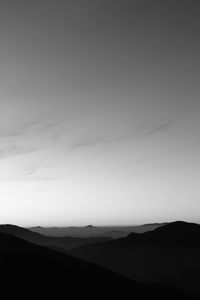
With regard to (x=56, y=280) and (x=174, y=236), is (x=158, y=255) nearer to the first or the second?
(x=174, y=236)

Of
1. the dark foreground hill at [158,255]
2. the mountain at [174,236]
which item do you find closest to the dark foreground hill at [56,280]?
the dark foreground hill at [158,255]

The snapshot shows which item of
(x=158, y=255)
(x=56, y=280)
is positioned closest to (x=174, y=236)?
(x=158, y=255)

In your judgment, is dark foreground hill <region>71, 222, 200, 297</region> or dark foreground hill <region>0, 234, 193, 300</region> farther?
dark foreground hill <region>71, 222, 200, 297</region>

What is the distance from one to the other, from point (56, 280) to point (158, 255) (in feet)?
226

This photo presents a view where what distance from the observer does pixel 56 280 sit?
1305 inches

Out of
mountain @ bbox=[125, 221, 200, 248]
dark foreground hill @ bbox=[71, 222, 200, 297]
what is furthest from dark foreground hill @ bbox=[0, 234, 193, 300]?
mountain @ bbox=[125, 221, 200, 248]

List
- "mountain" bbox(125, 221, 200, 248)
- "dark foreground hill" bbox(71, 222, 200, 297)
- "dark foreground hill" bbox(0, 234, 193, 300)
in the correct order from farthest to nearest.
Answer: "mountain" bbox(125, 221, 200, 248)
"dark foreground hill" bbox(71, 222, 200, 297)
"dark foreground hill" bbox(0, 234, 193, 300)

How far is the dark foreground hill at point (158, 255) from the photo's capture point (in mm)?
75688

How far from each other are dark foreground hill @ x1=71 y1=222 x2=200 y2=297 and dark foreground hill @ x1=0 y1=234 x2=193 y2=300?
30450 mm

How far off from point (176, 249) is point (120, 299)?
2857 inches

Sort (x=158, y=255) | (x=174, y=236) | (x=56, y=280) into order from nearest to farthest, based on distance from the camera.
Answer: (x=56, y=280) → (x=158, y=255) → (x=174, y=236)

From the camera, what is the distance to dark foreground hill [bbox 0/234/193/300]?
98.1 feet

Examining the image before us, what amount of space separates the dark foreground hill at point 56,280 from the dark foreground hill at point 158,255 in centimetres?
3045

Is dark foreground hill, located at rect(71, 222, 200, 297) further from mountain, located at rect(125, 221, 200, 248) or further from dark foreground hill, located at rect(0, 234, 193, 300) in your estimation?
dark foreground hill, located at rect(0, 234, 193, 300)
